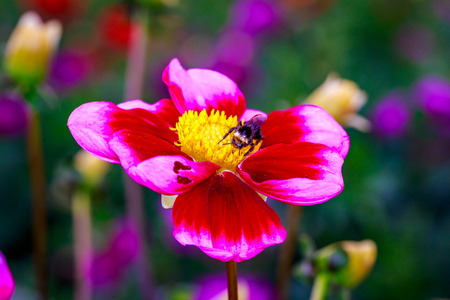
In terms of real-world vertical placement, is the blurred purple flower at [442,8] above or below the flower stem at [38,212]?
above

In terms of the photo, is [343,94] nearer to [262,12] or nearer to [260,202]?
[260,202]

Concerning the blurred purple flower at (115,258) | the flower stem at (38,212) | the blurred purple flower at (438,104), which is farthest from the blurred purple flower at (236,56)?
the flower stem at (38,212)

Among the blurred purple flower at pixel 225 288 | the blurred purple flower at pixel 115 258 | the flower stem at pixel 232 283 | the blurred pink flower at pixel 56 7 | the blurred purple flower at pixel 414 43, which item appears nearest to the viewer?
the flower stem at pixel 232 283

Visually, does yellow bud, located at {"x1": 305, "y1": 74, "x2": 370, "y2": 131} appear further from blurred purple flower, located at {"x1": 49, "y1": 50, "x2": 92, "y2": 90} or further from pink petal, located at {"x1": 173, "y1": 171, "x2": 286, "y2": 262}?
blurred purple flower, located at {"x1": 49, "y1": 50, "x2": 92, "y2": 90}

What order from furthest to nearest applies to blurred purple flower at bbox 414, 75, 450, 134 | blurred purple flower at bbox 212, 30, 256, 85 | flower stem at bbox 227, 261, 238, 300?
blurred purple flower at bbox 212, 30, 256, 85 → blurred purple flower at bbox 414, 75, 450, 134 → flower stem at bbox 227, 261, 238, 300

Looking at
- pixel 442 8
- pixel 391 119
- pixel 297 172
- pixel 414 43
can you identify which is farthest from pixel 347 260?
pixel 442 8

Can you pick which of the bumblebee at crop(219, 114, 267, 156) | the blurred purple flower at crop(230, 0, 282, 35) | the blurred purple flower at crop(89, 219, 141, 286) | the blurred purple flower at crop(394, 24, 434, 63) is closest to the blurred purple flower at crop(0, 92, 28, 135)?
the blurred purple flower at crop(89, 219, 141, 286)

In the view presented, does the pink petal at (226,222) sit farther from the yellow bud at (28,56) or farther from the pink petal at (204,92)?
the yellow bud at (28,56)
